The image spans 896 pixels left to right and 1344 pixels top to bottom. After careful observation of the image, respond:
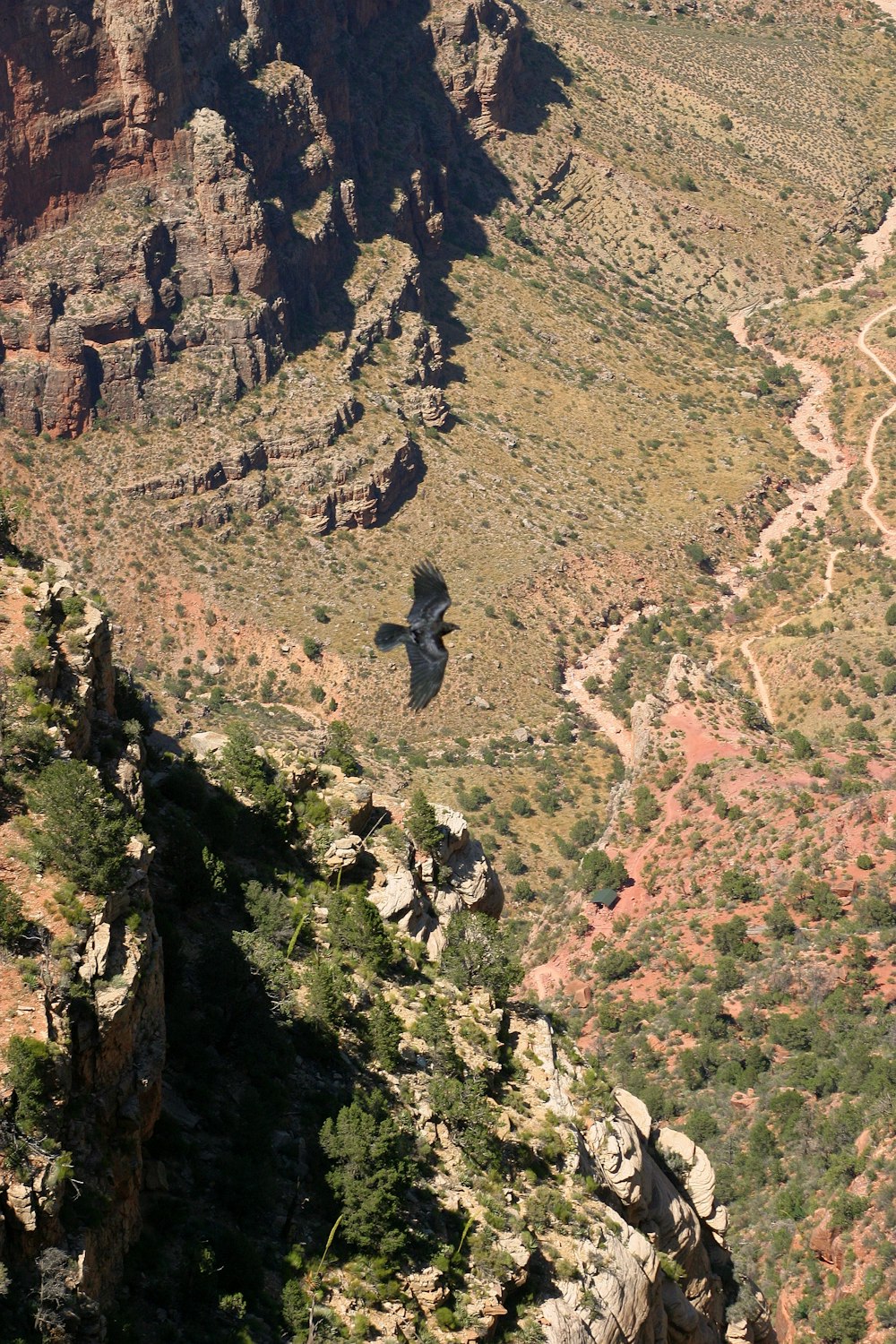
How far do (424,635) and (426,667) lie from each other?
0.60 meters

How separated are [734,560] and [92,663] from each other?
93962mm

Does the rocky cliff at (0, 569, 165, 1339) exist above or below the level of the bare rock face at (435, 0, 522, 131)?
above

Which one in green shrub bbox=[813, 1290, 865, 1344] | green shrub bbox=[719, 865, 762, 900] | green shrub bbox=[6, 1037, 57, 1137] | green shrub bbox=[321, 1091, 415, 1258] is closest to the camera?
green shrub bbox=[6, 1037, 57, 1137]

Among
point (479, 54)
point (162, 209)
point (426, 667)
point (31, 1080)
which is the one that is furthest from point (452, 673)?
point (31, 1080)

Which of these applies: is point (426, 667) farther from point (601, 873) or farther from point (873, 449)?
point (873, 449)

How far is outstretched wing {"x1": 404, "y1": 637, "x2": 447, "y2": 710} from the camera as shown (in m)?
28.2

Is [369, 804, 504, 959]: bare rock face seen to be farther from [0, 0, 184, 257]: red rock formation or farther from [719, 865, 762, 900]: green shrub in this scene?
[0, 0, 184, 257]: red rock formation


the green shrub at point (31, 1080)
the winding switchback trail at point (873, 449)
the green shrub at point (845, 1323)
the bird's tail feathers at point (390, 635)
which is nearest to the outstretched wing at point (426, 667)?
the bird's tail feathers at point (390, 635)

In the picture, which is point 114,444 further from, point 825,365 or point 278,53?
point 825,365

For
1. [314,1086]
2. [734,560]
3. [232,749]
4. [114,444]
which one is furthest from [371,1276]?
[734,560]

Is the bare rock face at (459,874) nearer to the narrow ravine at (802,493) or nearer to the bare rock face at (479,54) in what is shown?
the narrow ravine at (802,493)

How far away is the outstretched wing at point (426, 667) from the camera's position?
28250mm

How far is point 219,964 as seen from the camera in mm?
36938

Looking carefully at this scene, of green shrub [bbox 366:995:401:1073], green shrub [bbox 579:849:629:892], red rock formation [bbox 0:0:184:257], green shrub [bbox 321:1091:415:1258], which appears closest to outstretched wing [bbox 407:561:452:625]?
green shrub [bbox 321:1091:415:1258]
